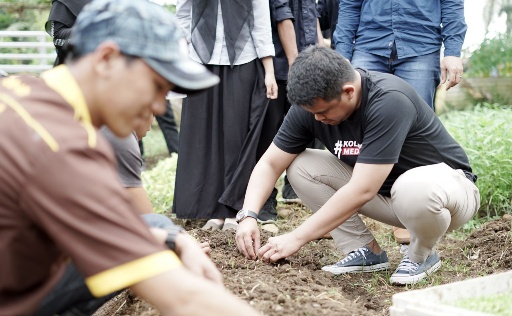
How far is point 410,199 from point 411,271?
0.48m

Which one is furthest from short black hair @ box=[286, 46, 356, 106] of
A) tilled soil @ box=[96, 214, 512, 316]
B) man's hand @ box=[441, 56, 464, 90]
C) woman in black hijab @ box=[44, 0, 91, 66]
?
woman in black hijab @ box=[44, 0, 91, 66]

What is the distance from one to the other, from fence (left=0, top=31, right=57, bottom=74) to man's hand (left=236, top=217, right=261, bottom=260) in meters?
5.35

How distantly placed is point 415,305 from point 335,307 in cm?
44

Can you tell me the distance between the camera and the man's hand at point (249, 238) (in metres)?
3.92

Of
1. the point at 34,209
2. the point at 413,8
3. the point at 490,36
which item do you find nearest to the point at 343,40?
the point at 413,8

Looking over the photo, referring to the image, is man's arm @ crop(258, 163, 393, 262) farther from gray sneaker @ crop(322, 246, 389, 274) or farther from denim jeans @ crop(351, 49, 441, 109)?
denim jeans @ crop(351, 49, 441, 109)

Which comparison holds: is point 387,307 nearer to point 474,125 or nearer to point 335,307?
point 335,307

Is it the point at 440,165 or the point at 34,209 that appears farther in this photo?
the point at 440,165

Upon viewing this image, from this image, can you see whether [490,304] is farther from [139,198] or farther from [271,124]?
[271,124]

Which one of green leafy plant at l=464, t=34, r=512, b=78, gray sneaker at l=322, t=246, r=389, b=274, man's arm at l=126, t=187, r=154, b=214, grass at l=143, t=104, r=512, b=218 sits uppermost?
man's arm at l=126, t=187, r=154, b=214

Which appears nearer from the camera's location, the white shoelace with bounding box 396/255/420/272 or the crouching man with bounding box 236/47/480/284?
the crouching man with bounding box 236/47/480/284

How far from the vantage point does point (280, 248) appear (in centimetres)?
376

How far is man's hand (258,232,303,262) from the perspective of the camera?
3744 mm

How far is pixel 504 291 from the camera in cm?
329
